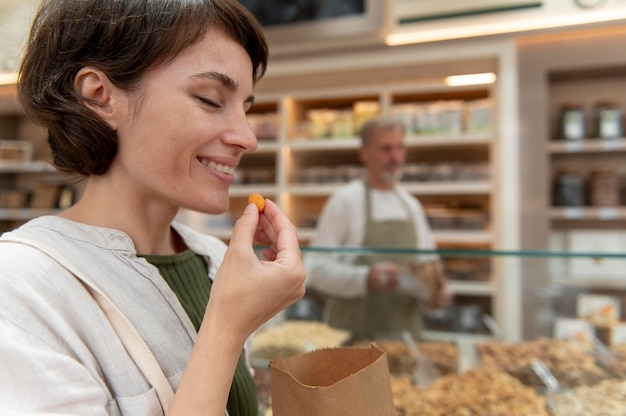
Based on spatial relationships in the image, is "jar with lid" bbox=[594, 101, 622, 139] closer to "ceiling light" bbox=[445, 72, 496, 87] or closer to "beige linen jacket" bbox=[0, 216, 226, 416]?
"ceiling light" bbox=[445, 72, 496, 87]

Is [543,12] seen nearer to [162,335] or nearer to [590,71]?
[590,71]

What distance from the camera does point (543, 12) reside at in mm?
2607

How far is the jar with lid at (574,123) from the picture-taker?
298 cm

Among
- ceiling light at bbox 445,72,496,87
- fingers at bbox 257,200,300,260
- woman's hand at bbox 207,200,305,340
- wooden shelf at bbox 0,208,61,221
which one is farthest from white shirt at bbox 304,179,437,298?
wooden shelf at bbox 0,208,61,221

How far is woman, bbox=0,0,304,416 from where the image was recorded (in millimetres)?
605

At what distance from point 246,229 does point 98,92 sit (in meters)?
0.33

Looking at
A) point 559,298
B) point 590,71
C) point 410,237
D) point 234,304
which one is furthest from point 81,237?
point 590,71

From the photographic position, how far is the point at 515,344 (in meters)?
1.56

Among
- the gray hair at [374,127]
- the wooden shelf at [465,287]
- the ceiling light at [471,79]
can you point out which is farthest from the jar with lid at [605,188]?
the wooden shelf at [465,287]

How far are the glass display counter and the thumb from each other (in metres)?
0.63

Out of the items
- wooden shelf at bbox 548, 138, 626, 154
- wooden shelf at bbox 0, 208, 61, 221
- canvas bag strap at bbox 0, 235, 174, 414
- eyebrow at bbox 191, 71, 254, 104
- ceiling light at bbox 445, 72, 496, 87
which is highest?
ceiling light at bbox 445, 72, 496, 87

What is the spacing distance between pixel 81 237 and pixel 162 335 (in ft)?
0.62

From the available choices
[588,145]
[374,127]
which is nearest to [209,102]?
[374,127]

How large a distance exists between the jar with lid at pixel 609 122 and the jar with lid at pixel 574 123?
93mm
